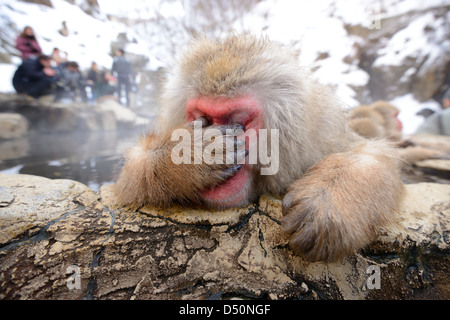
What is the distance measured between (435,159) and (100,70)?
602 centimetres

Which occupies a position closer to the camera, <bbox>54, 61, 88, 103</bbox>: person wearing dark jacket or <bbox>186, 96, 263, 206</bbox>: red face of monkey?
<bbox>186, 96, 263, 206</bbox>: red face of monkey

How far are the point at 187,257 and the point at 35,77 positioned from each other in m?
4.34

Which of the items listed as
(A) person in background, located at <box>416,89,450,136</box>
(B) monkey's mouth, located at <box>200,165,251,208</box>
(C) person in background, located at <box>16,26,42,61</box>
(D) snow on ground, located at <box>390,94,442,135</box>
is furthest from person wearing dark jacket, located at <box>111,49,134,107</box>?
(A) person in background, located at <box>416,89,450,136</box>

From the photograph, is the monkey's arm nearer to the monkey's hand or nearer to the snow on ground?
the monkey's hand

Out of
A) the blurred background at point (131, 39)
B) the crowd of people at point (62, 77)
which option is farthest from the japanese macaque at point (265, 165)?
the crowd of people at point (62, 77)

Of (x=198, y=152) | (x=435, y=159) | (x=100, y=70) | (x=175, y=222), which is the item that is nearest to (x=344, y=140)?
(x=198, y=152)

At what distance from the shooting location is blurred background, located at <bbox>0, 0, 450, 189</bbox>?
11.4ft

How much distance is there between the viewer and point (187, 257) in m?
1.38

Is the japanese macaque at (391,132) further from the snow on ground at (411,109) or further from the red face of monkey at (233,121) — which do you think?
the snow on ground at (411,109)

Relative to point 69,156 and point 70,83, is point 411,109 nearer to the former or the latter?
point 70,83

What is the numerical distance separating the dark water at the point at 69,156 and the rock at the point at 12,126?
0.12m

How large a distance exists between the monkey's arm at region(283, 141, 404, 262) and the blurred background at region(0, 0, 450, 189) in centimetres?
115

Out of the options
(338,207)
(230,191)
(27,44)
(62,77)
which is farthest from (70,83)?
(338,207)
